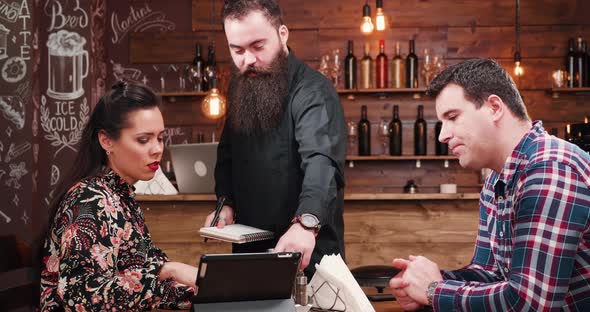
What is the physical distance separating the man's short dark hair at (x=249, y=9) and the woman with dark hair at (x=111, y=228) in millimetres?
400

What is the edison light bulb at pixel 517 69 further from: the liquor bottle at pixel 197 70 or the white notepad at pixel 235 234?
the white notepad at pixel 235 234

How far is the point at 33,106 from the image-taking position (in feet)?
16.0

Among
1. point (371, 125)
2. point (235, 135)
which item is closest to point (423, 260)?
point (235, 135)

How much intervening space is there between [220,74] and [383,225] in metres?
2.15

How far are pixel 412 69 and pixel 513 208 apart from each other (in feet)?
13.1

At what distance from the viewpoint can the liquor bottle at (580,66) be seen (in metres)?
5.28

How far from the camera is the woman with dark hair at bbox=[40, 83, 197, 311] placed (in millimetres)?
1521

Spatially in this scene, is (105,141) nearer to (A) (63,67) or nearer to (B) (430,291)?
(B) (430,291)

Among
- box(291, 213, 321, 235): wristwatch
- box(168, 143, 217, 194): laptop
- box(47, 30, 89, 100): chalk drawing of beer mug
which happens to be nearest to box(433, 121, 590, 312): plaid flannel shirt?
box(291, 213, 321, 235): wristwatch

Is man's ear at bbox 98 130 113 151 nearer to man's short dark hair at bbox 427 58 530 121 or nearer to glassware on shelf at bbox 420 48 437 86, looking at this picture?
man's short dark hair at bbox 427 58 530 121

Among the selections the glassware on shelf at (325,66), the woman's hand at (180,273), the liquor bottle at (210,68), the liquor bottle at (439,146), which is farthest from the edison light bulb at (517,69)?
the woman's hand at (180,273)

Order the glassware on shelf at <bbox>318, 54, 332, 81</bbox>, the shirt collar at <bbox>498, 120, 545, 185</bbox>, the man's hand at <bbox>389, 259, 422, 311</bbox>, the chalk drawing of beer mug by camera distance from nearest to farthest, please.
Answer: the shirt collar at <bbox>498, 120, 545, 185</bbox>, the man's hand at <bbox>389, 259, 422, 311</bbox>, the chalk drawing of beer mug, the glassware on shelf at <bbox>318, 54, 332, 81</bbox>

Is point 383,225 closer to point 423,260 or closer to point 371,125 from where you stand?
point 371,125

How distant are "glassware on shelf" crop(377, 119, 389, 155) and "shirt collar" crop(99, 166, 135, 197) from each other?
3734mm
